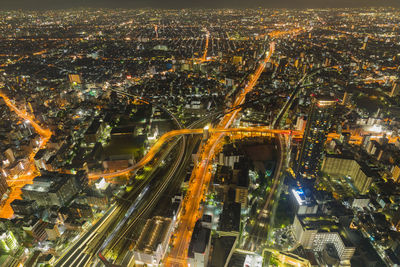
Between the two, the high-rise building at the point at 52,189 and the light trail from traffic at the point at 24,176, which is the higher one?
the high-rise building at the point at 52,189

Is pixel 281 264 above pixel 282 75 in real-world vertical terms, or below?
below

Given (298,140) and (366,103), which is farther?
(366,103)

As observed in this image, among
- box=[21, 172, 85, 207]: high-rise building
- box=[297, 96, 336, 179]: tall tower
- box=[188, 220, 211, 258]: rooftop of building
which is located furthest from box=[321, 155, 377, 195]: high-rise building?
box=[21, 172, 85, 207]: high-rise building

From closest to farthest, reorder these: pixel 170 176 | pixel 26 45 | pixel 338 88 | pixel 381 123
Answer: pixel 170 176 < pixel 381 123 < pixel 338 88 < pixel 26 45

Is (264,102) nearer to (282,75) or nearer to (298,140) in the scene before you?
(298,140)

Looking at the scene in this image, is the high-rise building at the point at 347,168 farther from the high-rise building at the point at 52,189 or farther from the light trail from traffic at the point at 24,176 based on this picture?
the light trail from traffic at the point at 24,176

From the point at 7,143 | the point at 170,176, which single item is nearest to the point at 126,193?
the point at 170,176

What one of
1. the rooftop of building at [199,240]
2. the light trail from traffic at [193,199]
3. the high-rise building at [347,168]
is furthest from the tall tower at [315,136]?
the rooftop of building at [199,240]
